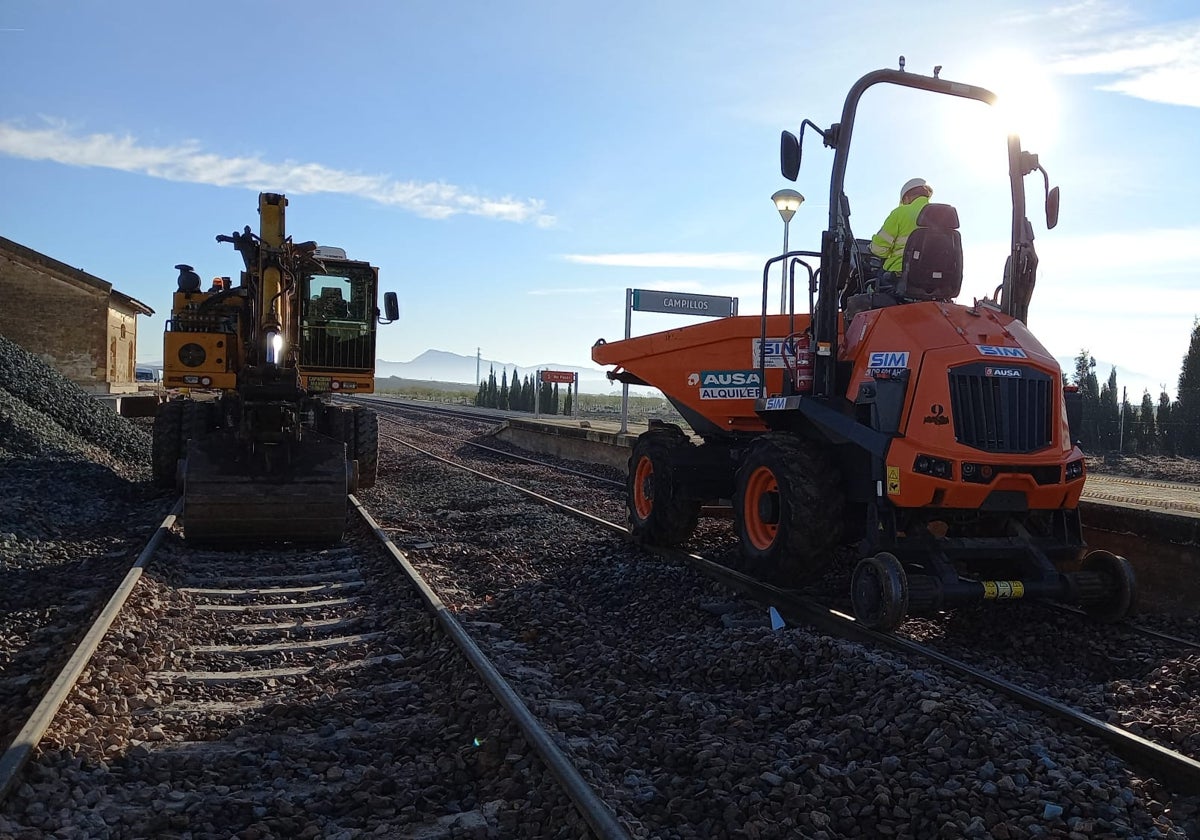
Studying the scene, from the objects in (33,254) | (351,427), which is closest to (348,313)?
(351,427)

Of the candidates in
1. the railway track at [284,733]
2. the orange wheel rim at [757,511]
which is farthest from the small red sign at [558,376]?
the railway track at [284,733]

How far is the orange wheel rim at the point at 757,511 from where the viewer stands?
724 centimetres

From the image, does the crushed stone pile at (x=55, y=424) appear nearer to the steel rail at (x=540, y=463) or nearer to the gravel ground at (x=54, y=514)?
the gravel ground at (x=54, y=514)

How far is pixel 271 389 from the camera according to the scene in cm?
898

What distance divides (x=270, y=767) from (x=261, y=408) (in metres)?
5.48

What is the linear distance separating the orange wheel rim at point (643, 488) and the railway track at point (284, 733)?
3.07 metres

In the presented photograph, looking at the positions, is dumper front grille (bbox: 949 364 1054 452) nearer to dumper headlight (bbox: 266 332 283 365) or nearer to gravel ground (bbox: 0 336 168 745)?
gravel ground (bbox: 0 336 168 745)

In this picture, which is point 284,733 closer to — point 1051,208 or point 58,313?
point 1051,208

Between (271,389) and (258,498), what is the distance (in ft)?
3.63

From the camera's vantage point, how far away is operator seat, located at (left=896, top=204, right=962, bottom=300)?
646 cm

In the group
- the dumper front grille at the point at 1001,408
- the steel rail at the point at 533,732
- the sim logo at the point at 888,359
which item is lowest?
the steel rail at the point at 533,732

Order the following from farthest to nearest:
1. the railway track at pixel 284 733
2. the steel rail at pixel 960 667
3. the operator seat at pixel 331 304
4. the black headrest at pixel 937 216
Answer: the operator seat at pixel 331 304 < the black headrest at pixel 937 216 < the steel rail at pixel 960 667 < the railway track at pixel 284 733

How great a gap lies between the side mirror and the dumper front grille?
71.9 inches

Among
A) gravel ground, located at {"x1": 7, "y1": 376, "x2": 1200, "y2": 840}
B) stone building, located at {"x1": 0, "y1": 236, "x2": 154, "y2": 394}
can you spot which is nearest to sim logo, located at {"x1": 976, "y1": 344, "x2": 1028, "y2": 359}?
gravel ground, located at {"x1": 7, "y1": 376, "x2": 1200, "y2": 840}
